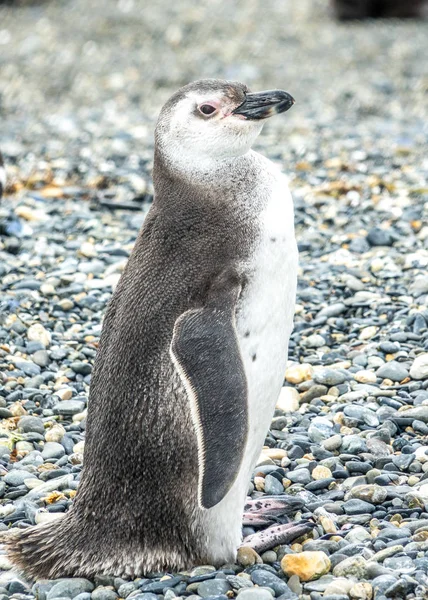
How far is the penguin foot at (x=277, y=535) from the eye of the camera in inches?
153

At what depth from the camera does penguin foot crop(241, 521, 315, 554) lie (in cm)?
388

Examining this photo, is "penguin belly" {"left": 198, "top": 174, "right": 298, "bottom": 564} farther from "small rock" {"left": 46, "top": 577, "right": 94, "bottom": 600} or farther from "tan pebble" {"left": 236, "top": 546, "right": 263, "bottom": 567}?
"small rock" {"left": 46, "top": 577, "right": 94, "bottom": 600}

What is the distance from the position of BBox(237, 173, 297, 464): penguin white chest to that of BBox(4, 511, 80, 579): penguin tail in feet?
2.21

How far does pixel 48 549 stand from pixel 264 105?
5.77 feet

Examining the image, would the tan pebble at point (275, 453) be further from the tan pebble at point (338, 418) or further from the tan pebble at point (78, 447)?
the tan pebble at point (78, 447)

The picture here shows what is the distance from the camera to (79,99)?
13.3m

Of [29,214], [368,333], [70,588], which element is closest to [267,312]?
[70,588]

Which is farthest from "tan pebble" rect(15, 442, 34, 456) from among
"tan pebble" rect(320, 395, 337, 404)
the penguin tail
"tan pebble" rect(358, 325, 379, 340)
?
"tan pebble" rect(358, 325, 379, 340)

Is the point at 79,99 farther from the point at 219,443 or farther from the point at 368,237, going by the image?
the point at 219,443

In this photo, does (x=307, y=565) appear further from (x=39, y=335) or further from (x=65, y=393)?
(x=39, y=335)

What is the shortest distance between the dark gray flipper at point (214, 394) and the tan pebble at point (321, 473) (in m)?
0.98

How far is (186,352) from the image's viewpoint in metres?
3.58

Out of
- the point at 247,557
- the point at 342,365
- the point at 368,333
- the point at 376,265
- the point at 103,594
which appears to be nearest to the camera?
the point at 103,594

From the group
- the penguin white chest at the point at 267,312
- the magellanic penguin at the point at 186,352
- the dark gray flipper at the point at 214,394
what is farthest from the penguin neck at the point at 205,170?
the dark gray flipper at the point at 214,394
